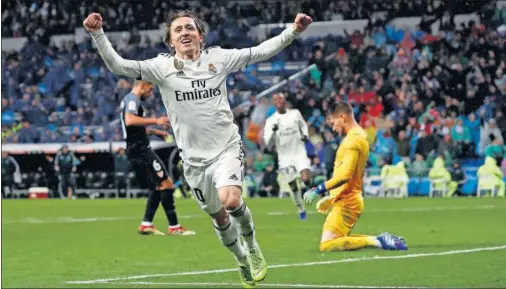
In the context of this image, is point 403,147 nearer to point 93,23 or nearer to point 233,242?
point 233,242

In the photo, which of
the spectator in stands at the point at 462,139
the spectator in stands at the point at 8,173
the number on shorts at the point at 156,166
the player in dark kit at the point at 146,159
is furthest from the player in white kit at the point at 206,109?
the spectator in stands at the point at 8,173

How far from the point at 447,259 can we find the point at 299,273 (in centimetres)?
200

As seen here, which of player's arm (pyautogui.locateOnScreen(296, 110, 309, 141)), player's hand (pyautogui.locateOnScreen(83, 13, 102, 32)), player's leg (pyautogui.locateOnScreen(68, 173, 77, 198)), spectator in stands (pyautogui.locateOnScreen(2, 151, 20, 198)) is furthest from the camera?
spectator in stands (pyautogui.locateOnScreen(2, 151, 20, 198))

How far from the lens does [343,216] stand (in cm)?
1357

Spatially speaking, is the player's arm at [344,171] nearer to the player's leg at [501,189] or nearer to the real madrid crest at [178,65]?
the real madrid crest at [178,65]

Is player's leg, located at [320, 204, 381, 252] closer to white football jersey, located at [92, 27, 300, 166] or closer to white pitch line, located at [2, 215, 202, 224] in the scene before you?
white football jersey, located at [92, 27, 300, 166]

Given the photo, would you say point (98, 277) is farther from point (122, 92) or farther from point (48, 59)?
point (48, 59)

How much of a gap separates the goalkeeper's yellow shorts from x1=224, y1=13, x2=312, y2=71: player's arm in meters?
3.79

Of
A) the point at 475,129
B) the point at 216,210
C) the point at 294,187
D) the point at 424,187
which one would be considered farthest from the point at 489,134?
the point at 216,210

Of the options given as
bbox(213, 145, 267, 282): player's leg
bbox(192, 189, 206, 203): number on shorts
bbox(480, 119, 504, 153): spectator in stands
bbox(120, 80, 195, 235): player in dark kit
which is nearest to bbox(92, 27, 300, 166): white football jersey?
bbox(213, 145, 267, 282): player's leg

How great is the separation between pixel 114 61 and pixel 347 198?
4.84 meters

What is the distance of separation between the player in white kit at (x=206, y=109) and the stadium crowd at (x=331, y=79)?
20.8m

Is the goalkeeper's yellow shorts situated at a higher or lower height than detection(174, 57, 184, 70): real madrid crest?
lower

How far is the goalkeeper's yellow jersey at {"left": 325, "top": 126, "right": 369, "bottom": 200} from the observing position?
13.1 m
